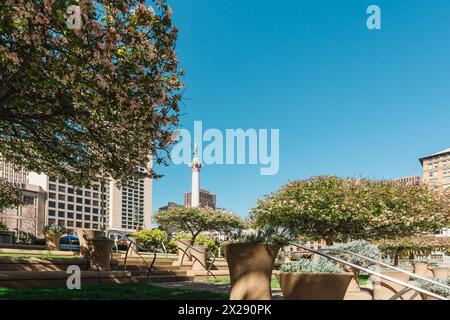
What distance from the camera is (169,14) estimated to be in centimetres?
935

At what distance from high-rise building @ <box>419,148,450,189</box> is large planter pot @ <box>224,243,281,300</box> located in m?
138

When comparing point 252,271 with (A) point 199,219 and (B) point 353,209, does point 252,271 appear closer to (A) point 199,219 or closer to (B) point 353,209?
(B) point 353,209

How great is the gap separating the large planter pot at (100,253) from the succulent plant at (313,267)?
7267 millimetres

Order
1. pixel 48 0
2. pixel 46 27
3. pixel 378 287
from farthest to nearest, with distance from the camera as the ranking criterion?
pixel 378 287 < pixel 46 27 < pixel 48 0

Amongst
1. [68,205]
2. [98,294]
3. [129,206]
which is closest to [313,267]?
[98,294]

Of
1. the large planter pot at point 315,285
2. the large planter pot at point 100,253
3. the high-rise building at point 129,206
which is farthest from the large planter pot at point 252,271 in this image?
the high-rise building at point 129,206

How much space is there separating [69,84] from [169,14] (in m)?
2.76

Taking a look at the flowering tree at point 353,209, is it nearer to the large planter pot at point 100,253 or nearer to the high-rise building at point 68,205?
the large planter pot at point 100,253

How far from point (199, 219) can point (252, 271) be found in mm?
44929

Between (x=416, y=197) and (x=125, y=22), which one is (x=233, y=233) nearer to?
(x=125, y=22)

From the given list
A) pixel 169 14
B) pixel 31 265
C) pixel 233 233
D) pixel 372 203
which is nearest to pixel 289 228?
pixel 233 233

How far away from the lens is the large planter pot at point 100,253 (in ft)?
43.2

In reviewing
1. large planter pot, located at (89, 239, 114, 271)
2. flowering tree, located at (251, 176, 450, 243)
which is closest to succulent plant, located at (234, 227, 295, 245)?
large planter pot, located at (89, 239, 114, 271)

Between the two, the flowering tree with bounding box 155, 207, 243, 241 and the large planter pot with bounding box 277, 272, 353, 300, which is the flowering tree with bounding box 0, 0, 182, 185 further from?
the flowering tree with bounding box 155, 207, 243, 241
